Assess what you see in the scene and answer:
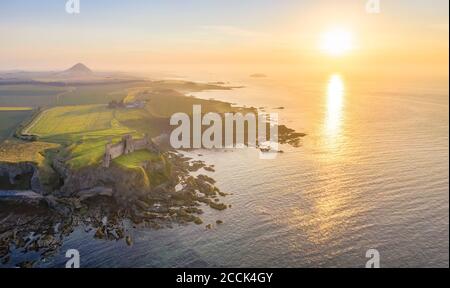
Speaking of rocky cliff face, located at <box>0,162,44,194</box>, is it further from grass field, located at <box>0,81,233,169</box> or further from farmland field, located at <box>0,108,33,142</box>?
farmland field, located at <box>0,108,33,142</box>

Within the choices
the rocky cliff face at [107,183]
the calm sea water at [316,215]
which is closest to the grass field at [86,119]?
the rocky cliff face at [107,183]

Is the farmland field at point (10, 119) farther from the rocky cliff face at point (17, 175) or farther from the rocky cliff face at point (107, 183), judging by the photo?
the rocky cliff face at point (107, 183)

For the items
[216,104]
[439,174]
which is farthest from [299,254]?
[216,104]

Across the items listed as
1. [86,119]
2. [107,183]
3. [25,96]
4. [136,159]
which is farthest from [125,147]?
[25,96]

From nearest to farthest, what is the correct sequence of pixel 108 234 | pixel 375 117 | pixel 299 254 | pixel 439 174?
1. pixel 299 254
2. pixel 108 234
3. pixel 439 174
4. pixel 375 117

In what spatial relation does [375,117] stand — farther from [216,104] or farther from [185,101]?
[185,101]

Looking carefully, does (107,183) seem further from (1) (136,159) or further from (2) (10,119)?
(2) (10,119)

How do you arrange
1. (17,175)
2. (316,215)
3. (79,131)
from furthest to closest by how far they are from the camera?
(79,131) → (17,175) → (316,215)
